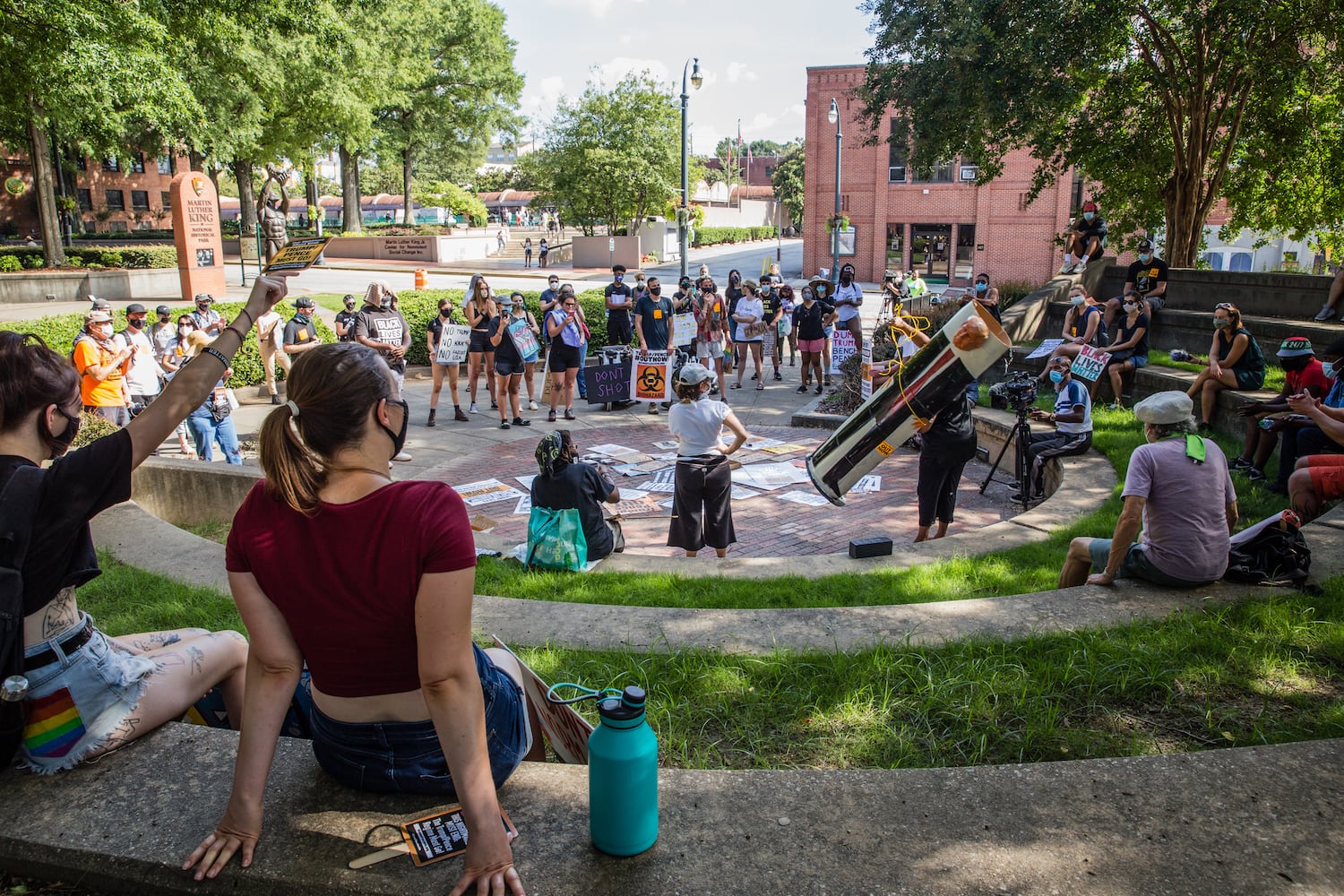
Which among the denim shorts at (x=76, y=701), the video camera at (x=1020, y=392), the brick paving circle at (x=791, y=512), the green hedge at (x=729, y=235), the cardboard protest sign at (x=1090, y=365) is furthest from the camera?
the green hedge at (x=729, y=235)

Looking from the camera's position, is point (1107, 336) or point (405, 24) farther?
point (405, 24)

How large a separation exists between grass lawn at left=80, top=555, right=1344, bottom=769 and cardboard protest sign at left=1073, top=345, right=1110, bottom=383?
567 centimetres

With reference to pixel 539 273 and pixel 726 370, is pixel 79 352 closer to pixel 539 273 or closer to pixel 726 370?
pixel 726 370

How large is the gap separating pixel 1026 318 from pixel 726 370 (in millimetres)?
5746

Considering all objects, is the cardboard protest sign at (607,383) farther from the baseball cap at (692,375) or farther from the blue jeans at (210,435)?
the baseball cap at (692,375)

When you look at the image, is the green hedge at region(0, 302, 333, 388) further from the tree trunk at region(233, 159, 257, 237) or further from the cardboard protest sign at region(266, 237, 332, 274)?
the tree trunk at region(233, 159, 257, 237)

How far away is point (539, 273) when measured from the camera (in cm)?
3809

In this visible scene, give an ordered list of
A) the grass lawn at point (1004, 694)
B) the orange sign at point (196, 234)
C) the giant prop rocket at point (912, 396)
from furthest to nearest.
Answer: the orange sign at point (196, 234) → the giant prop rocket at point (912, 396) → the grass lawn at point (1004, 694)

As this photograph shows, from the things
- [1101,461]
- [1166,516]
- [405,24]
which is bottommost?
[1101,461]

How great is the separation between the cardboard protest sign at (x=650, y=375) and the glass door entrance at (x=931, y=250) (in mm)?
29936

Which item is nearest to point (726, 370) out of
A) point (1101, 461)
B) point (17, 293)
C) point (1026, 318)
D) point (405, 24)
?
point (1026, 318)

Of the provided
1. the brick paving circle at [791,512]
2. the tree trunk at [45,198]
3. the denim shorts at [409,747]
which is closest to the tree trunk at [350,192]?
the tree trunk at [45,198]

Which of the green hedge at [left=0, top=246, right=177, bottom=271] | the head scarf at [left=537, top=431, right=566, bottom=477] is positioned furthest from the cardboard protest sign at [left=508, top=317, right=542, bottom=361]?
the green hedge at [left=0, top=246, right=177, bottom=271]

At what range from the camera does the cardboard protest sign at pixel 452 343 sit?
1239cm
